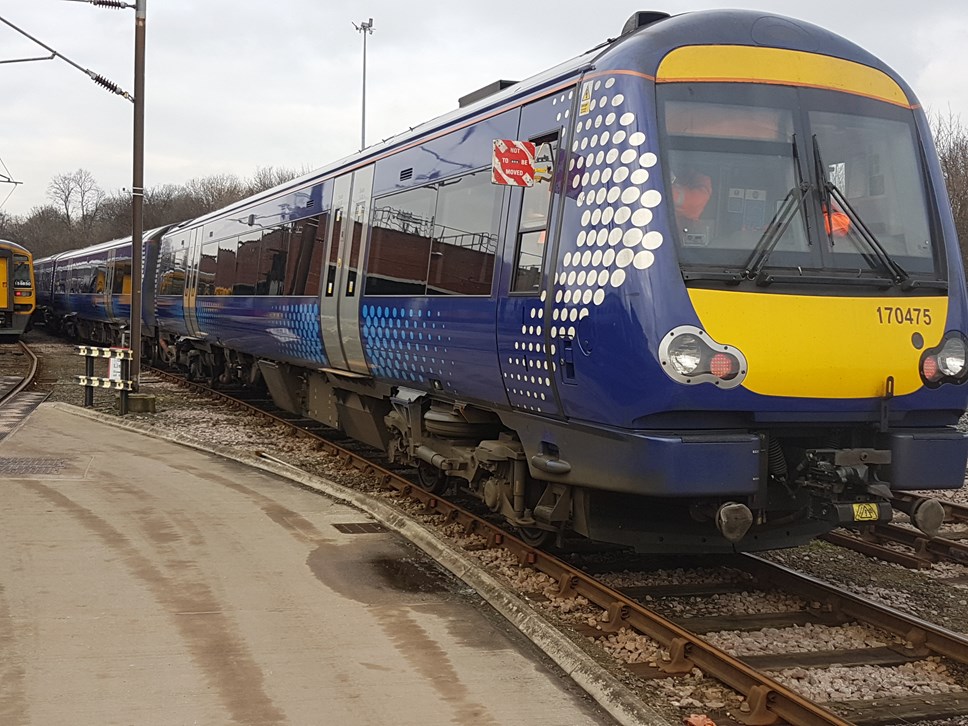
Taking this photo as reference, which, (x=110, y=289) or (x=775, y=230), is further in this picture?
(x=110, y=289)

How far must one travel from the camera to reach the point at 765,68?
5.84 meters

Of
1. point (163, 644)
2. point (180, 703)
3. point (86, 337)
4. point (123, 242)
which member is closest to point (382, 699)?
point (180, 703)

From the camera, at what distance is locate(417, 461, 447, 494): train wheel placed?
9.34 metres

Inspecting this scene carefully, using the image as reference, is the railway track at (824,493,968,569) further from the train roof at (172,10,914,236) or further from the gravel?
the train roof at (172,10,914,236)

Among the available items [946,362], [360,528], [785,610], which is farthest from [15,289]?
[946,362]

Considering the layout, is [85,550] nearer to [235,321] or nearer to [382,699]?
[382,699]

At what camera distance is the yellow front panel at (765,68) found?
5.75 metres

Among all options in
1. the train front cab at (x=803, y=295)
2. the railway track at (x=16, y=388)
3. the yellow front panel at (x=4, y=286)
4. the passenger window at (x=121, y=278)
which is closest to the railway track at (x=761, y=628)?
the train front cab at (x=803, y=295)

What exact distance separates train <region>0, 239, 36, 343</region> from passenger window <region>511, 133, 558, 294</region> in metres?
28.3

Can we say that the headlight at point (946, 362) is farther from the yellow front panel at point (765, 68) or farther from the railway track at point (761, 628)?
the yellow front panel at point (765, 68)

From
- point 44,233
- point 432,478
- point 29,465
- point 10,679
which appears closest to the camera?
point 10,679

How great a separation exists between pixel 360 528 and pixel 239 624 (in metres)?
2.49

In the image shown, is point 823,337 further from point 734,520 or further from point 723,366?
point 734,520

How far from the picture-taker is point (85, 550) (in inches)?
280
